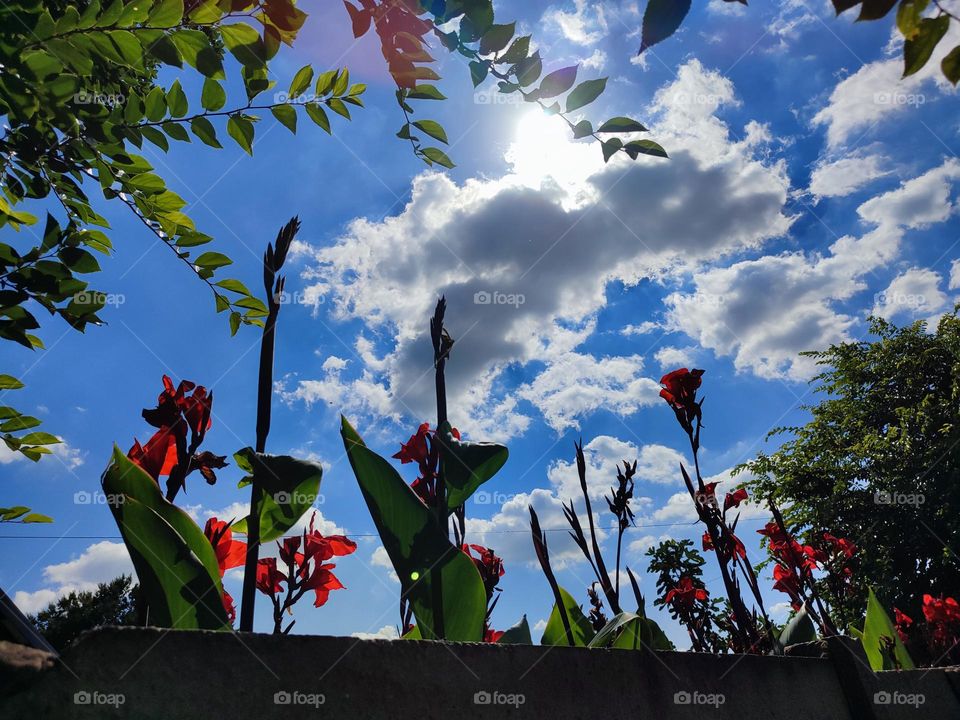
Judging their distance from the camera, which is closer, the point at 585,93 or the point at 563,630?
the point at 585,93

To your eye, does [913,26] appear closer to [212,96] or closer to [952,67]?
[952,67]

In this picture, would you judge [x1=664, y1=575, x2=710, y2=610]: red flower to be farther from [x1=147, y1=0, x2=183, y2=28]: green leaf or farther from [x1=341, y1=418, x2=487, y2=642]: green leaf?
[x1=147, y1=0, x2=183, y2=28]: green leaf

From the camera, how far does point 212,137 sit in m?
1.38

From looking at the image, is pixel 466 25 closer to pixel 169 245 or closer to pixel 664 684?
pixel 169 245

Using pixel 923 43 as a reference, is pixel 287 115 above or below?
above

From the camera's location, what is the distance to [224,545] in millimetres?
1174

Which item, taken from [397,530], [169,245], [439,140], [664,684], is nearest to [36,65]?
[169,245]

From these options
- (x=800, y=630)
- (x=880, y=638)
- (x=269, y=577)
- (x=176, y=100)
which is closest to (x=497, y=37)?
(x=176, y=100)

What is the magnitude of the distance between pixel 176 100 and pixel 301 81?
0.30 metres

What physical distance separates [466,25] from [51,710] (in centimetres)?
120

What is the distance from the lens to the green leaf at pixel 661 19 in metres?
0.62

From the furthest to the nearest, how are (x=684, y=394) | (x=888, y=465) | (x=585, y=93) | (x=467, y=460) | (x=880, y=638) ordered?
(x=888, y=465) < (x=880, y=638) < (x=684, y=394) < (x=467, y=460) < (x=585, y=93)

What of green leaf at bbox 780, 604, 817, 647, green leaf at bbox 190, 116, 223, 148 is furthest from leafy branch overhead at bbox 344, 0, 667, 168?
green leaf at bbox 780, 604, 817, 647

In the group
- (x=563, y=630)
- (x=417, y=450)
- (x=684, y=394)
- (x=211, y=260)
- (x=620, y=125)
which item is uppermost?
(x=211, y=260)
